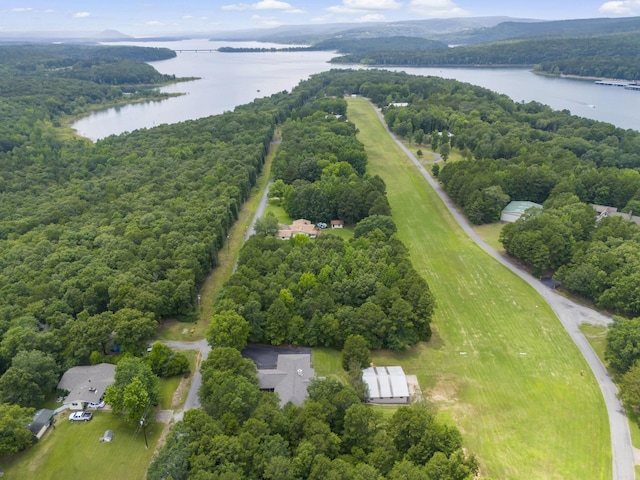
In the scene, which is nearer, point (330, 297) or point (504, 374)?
point (504, 374)

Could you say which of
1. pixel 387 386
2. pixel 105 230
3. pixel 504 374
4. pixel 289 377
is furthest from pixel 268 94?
pixel 387 386

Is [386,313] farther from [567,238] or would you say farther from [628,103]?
[628,103]

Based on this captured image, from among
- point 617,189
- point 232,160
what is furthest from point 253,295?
point 617,189

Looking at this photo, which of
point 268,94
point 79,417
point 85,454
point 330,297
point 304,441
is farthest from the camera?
point 268,94

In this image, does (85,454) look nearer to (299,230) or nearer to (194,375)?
(194,375)

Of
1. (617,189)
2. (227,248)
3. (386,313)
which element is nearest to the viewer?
(386,313)

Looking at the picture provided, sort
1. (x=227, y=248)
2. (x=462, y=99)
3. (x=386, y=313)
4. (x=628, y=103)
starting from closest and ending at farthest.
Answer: (x=386, y=313) < (x=227, y=248) < (x=462, y=99) < (x=628, y=103)

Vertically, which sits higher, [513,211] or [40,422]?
[40,422]
